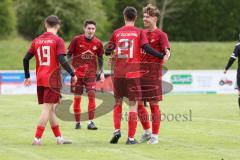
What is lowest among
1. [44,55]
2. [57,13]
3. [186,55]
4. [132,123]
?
[132,123]

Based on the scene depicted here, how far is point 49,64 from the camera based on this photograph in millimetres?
12375

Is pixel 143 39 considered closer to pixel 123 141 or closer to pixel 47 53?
pixel 47 53

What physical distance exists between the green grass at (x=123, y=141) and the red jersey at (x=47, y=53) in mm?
1101

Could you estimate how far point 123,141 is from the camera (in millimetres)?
13180

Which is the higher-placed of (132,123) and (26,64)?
(26,64)

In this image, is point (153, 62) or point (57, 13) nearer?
point (153, 62)

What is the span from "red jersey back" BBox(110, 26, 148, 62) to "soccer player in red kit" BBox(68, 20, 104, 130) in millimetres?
3148

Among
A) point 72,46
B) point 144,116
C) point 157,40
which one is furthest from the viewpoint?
point 72,46

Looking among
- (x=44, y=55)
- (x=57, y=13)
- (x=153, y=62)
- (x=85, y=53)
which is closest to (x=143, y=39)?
(x=153, y=62)

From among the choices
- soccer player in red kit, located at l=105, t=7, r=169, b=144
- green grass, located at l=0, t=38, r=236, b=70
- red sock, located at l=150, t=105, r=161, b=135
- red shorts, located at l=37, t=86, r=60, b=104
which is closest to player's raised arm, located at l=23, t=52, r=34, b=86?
red shorts, located at l=37, t=86, r=60, b=104

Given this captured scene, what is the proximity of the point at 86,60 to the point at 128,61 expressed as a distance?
3.65 m

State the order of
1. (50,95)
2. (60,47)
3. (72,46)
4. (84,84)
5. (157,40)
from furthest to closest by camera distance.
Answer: (84,84) < (72,46) < (157,40) < (50,95) < (60,47)

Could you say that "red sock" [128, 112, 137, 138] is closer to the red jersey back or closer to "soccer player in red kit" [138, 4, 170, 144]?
"soccer player in red kit" [138, 4, 170, 144]

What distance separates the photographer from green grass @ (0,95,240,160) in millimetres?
11133
